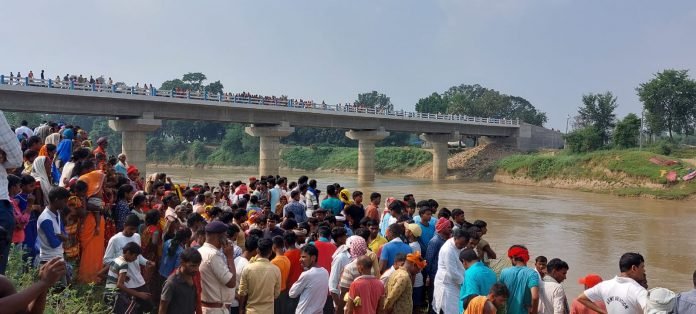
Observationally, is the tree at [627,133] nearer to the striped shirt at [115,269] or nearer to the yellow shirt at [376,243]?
the yellow shirt at [376,243]

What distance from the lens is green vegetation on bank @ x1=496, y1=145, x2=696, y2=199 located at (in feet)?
136

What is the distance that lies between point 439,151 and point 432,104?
3976cm

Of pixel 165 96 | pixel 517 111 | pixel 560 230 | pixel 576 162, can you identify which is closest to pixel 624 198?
pixel 576 162

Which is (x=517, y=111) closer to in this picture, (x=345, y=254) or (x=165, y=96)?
(x=165, y=96)

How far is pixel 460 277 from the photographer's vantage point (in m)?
6.86

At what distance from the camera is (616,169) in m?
45.8

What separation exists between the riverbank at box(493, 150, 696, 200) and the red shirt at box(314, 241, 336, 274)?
38.2 metres

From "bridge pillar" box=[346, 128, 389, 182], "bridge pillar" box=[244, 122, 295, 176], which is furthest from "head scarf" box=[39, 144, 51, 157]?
"bridge pillar" box=[346, 128, 389, 182]

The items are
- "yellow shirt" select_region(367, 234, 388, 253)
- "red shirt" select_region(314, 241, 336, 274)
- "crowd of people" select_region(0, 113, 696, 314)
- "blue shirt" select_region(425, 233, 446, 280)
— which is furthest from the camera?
"blue shirt" select_region(425, 233, 446, 280)

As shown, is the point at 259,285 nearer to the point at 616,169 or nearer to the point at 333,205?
the point at 333,205

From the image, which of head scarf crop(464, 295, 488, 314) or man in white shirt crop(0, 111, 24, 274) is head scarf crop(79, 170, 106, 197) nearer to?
man in white shirt crop(0, 111, 24, 274)

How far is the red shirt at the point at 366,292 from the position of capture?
5.94 meters

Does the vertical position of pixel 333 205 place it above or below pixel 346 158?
below

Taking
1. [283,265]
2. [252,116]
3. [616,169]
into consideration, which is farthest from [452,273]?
[616,169]
